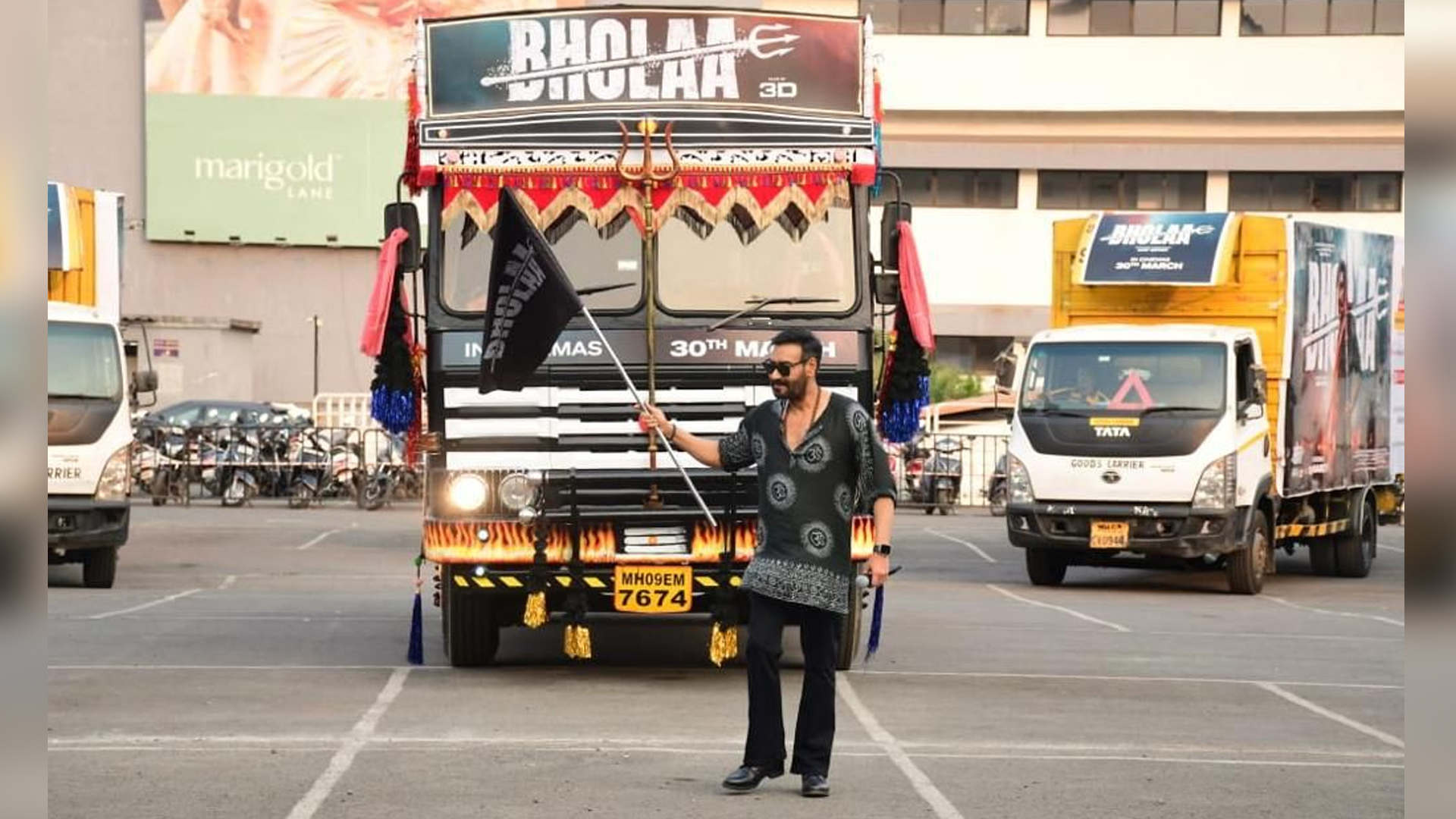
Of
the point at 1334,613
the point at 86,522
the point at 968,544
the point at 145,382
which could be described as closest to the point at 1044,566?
the point at 1334,613

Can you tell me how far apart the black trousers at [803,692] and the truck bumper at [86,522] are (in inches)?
482

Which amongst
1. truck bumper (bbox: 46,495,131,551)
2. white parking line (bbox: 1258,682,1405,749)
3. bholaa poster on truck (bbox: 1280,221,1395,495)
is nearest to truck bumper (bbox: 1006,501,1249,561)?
bholaa poster on truck (bbox: 1280,221,1395,495)

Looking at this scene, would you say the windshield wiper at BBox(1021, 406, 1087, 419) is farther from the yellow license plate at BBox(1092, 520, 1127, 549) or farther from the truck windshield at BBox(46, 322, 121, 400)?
the truck windshield at BBox(46, 322, 121, 400)

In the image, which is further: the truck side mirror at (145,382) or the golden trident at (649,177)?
the truck side mirror at (145,382)

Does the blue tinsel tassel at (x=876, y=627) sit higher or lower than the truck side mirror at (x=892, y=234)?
lower

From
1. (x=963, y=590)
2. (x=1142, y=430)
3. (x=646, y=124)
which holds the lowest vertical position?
(x=963, y=590)

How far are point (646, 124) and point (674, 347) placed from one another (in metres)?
1.32

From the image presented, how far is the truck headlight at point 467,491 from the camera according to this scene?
1318 centimetres

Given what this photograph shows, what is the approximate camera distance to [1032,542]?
23469 mm

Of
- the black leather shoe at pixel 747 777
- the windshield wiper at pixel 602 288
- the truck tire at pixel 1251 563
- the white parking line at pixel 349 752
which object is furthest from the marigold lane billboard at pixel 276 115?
the black leather shoe at pixel 747 777

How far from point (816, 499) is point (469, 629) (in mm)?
4891

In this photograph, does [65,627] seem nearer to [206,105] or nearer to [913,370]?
[913,370]

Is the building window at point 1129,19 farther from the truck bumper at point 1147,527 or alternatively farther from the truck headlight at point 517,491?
the truck headlight at point 517,491
